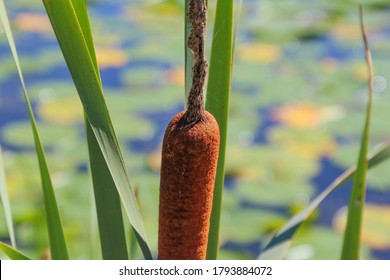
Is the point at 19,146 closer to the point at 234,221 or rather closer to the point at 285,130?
the point at 234,221

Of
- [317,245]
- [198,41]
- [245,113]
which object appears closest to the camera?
[198,41]

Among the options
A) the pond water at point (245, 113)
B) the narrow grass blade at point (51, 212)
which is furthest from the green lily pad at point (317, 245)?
the narrow grass blade at point (51, 212)

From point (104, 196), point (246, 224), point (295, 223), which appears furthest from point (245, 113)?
point (104, 196)

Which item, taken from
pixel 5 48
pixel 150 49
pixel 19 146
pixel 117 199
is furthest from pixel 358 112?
pixel 117 199

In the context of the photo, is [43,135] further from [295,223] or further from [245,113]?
[295,223]

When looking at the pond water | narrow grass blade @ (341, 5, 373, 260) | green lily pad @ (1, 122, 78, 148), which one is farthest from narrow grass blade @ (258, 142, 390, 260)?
green lily pad @ (1, 122, 78, 148)

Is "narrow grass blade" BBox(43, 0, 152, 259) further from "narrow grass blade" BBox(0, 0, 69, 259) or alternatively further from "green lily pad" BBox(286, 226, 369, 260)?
"green lily pad" BBox(286, 226, 369, 260)

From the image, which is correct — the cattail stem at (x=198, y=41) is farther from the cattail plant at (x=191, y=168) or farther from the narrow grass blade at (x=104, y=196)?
the narrow grass blade at (x=104, y=196)
